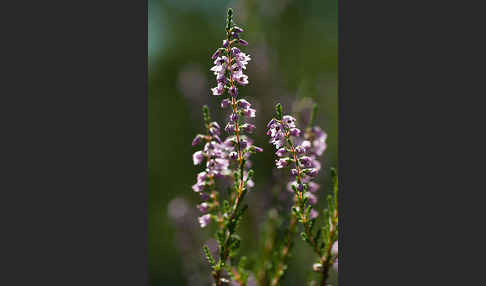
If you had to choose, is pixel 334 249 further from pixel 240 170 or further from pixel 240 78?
pixel 240 78

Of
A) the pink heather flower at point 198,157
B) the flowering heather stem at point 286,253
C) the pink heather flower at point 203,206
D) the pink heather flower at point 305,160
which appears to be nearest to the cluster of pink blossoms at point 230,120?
the pink heather flower at point 198,157

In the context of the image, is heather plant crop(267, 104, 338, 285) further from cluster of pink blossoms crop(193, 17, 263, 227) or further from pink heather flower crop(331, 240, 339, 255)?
cluster of pink blossoms crop(193, 17, 263, 227)

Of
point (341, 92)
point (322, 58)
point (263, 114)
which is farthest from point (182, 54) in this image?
point (341, 92)

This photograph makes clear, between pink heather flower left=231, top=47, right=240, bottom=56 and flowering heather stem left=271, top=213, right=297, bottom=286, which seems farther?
flowering heather stem left=271, top=213, right=297, bottom=286

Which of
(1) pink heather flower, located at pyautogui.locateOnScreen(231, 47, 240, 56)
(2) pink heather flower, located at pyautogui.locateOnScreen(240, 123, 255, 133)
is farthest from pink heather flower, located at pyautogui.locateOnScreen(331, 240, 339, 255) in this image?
(1) pink heather flower, located at pyautogui.locateOnScreen(231, 47, 240, 56)

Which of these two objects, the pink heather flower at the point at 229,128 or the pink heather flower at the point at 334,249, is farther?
the pink heather flower at the point at 334,249

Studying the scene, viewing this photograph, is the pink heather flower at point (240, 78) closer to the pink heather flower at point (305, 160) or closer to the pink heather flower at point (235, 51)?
the pink heather flower at point (235, 51)
